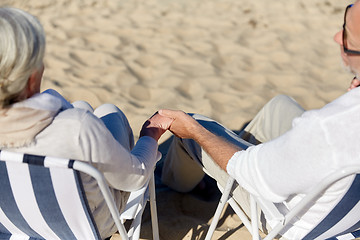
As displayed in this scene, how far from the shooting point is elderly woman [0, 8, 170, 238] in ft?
4.51

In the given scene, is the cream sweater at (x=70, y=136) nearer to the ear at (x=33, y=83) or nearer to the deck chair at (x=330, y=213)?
the ear at (x=33, y=83)

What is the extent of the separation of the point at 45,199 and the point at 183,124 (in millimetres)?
844

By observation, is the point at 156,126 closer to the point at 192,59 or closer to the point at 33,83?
the point at 33,83

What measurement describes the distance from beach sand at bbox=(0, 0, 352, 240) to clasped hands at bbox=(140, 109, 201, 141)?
28.4 inches

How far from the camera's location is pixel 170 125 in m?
2.32

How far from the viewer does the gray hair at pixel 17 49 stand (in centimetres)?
135

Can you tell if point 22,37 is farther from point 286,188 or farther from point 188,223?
point 188,223

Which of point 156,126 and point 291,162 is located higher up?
point 291,162

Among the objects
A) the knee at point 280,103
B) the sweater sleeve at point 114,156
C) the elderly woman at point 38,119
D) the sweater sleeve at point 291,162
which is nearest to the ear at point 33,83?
the elderly woman at point 38,119

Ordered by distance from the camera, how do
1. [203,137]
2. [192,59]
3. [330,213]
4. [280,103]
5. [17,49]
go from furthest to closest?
[192,59]
[280,103]
[203,137]
[330,213]
[17,49]

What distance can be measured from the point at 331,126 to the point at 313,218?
554 millimetres

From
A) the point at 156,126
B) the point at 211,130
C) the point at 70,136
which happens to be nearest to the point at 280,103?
the point at 211,130

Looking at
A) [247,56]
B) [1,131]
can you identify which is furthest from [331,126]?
[247,56]

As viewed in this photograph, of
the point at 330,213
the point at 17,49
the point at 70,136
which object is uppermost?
the point at 17,49
